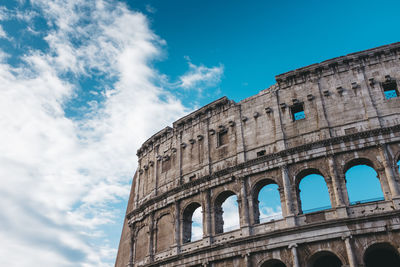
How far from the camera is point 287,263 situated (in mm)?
17734

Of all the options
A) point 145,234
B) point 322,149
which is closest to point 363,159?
point 322,149

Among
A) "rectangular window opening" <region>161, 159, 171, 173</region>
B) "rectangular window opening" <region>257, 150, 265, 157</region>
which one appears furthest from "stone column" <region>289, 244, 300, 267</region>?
"rectangular window opening" <region>161, 159, 171, 173</region>

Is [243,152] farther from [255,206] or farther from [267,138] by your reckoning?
[255,206]

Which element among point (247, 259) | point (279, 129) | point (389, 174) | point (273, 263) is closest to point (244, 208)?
point (247, 259)

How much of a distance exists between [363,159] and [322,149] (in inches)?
76.2

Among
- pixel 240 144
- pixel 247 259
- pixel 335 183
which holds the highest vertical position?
pixel 240 144

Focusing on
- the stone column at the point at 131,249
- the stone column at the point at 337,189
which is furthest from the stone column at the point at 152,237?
the stone column at the point at 337,189

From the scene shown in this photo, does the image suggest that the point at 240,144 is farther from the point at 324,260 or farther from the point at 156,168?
the point at 324,260

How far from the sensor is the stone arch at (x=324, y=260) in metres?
17.4

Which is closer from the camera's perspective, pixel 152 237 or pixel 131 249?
pixel 152 237

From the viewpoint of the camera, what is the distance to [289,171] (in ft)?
65.0

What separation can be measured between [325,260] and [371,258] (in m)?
2.01

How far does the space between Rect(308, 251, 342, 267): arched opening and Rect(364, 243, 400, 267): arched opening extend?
50.7 inches

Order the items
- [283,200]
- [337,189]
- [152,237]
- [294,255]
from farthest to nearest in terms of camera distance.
A: [152,237], [283,200], [337,189], [294,255]
